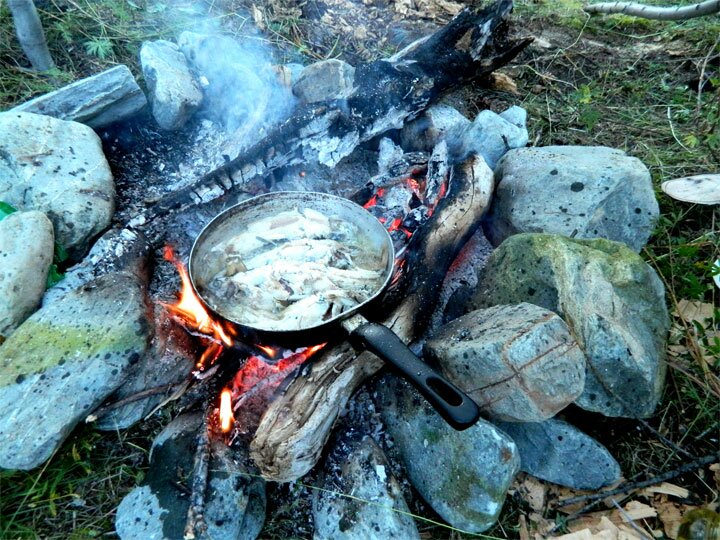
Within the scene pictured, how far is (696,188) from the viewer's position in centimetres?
348

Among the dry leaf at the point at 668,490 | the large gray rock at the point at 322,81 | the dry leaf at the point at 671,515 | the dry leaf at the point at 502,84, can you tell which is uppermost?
the large gray rock at the point at 322,81

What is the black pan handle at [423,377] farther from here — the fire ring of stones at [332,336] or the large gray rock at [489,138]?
the large gray rock at [489,138]

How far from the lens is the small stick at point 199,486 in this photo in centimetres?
201

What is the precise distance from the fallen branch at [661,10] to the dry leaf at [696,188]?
142cm

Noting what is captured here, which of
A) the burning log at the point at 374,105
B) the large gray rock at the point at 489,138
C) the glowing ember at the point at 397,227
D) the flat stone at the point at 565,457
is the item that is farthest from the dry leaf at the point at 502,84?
the flat stone at the point at 565,457

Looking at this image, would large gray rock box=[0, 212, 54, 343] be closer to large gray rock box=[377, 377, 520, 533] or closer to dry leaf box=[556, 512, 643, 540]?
large gray rock box=[377, 377, 520, 533]

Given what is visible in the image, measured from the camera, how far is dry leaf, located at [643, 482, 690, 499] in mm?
2354

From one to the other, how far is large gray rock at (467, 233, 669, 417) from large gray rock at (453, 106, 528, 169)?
1202mm

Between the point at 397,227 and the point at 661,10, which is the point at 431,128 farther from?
the point at 661,10

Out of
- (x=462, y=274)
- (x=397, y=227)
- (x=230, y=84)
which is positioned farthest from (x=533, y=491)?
(x=230, y=84)

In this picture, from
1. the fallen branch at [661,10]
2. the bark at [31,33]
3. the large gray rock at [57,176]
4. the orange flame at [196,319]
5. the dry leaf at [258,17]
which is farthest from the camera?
the dry leaf at [258,17]

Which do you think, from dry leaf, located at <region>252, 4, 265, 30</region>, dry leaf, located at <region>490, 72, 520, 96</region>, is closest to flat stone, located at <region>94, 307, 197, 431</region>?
dry leaf, located at <region>252, 4, 265, 30</region>

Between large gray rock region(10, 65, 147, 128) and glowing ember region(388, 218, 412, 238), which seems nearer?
glowing ember region(388, 218, 412, 238)

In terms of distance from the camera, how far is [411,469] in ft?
7.98
